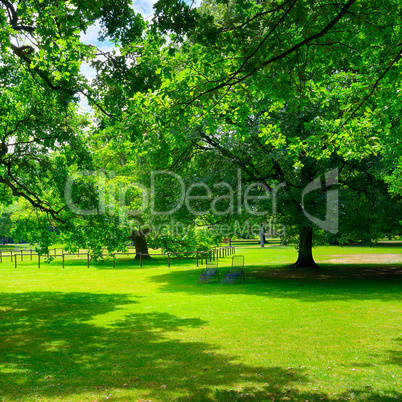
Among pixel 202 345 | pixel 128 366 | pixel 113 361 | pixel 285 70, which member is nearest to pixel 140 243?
pixel 202 345

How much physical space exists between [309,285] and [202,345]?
10859mm

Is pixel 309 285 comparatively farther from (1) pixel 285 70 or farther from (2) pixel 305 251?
(1) pixel 285 70

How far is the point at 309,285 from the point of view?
17.8 metres

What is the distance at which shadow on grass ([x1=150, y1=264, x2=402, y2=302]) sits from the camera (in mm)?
14808

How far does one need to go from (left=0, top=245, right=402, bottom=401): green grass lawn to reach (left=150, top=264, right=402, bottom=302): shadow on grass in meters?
0.14

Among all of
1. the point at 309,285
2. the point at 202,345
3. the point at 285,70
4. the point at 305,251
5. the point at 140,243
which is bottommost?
the point at 309,285

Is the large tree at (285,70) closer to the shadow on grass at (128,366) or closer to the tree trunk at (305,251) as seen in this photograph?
the shadow on grass at (128,366)

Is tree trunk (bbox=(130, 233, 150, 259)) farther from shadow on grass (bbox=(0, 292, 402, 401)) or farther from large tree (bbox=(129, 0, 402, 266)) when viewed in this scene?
shadow on grass (bbox=(0, 292, 402, 401))

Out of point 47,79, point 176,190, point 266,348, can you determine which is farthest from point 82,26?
point 176,190

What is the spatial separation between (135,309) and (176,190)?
10749 mm

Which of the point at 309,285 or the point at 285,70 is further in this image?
the point at 309,285

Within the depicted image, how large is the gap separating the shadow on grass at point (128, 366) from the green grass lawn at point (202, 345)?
17 millimetres

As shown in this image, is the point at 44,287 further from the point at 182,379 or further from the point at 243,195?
the point at 182,379

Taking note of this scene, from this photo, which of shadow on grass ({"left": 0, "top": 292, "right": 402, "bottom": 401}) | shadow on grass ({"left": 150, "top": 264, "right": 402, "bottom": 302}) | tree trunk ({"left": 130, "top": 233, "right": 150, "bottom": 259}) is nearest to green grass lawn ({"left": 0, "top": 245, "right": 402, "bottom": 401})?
shadow on grass ({"left": 0, "top": 292, "right": 402, "bottom": 401})
